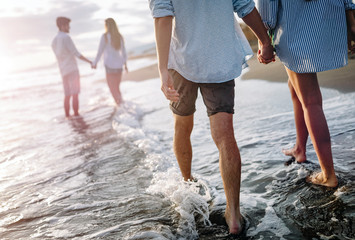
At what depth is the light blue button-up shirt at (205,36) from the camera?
2.02 meters

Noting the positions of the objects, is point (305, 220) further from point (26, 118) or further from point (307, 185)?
point (26, 118)

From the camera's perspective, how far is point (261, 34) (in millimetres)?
2336

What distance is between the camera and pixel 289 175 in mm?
2781

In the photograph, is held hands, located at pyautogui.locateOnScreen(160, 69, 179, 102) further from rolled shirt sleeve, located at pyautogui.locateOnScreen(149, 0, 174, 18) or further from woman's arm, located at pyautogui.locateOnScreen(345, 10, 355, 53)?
woman's arm, located at pyautogui.locateOnScreen(345, 10, 355, 53)

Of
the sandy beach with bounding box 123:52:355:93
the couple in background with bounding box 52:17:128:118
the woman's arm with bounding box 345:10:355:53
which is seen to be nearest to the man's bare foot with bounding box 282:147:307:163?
the woman's arm with bounding box 345:10:355:53

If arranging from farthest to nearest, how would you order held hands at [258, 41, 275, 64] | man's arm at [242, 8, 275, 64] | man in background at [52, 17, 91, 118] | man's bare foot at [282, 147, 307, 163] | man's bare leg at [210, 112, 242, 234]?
1. man in background at [52, 17, 91, 118]
2. man's bare foot at [282, 147, 307, 163]
3. held hands at [258, 41, 275, 64]
4. man's arm at [242, 8, 275, 64]
5. man's bare leg at [210, 112, 242, 234]

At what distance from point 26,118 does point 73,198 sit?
251 inches

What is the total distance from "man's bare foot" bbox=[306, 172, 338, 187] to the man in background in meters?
6.13

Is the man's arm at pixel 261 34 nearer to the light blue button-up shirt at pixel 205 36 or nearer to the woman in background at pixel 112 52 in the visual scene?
the light blue button-up shirt at pixel 205 36

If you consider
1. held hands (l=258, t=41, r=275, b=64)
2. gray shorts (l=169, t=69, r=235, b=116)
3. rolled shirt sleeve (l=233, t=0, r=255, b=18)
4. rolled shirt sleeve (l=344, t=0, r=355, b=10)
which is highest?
rolled shirt sleeve (l=233, t=0, r=255, b=18)

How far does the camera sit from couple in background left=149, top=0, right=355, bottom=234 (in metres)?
2.03

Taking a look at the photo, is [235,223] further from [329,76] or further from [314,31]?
[329,76]

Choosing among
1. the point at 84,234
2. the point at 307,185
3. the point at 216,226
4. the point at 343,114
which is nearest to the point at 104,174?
the point at 84,234

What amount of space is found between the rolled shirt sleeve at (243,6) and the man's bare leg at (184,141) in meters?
0.77
